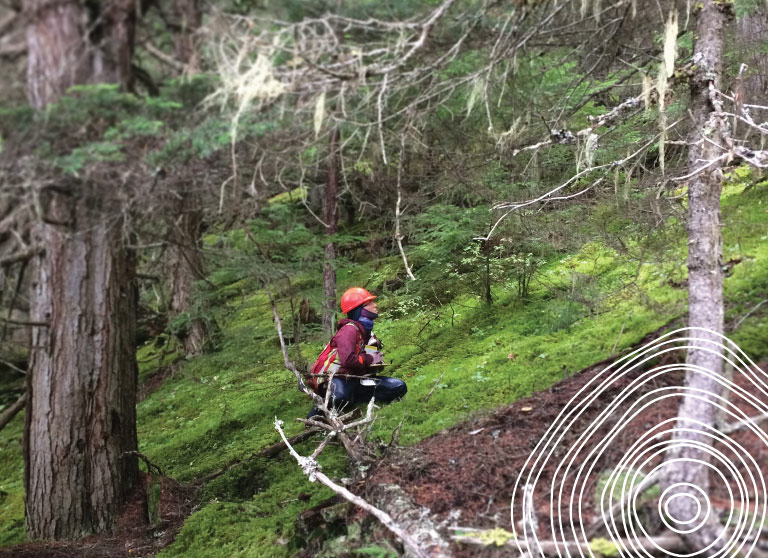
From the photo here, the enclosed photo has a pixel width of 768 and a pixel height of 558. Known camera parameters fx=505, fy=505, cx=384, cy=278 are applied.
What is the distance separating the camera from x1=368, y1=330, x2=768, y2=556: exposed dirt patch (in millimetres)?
2824

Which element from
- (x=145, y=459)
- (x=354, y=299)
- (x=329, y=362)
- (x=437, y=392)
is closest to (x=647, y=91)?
(x=354, y=299)

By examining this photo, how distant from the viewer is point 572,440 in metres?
3.44

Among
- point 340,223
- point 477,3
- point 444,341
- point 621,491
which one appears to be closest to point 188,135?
point 477,3

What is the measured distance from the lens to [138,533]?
496 centimetres

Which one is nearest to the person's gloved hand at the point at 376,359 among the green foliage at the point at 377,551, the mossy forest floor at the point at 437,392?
the mossy forest floor at the point at 437,392

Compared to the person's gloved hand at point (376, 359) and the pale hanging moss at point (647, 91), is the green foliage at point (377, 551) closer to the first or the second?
the person's gloved hand at point (376, 359)

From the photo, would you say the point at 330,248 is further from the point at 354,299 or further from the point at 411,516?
the point at 411,516

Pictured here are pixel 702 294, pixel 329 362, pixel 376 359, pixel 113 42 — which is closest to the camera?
pixel 702 294

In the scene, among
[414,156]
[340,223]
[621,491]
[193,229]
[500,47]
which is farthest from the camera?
[340,223]

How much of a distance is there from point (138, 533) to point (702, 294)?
531cm

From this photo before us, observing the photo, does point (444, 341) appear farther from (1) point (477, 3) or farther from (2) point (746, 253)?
(1) point (477, 3)

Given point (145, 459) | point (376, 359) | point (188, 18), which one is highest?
point (188, 18)

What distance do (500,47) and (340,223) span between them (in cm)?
779

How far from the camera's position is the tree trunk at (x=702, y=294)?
2473 millimetres
